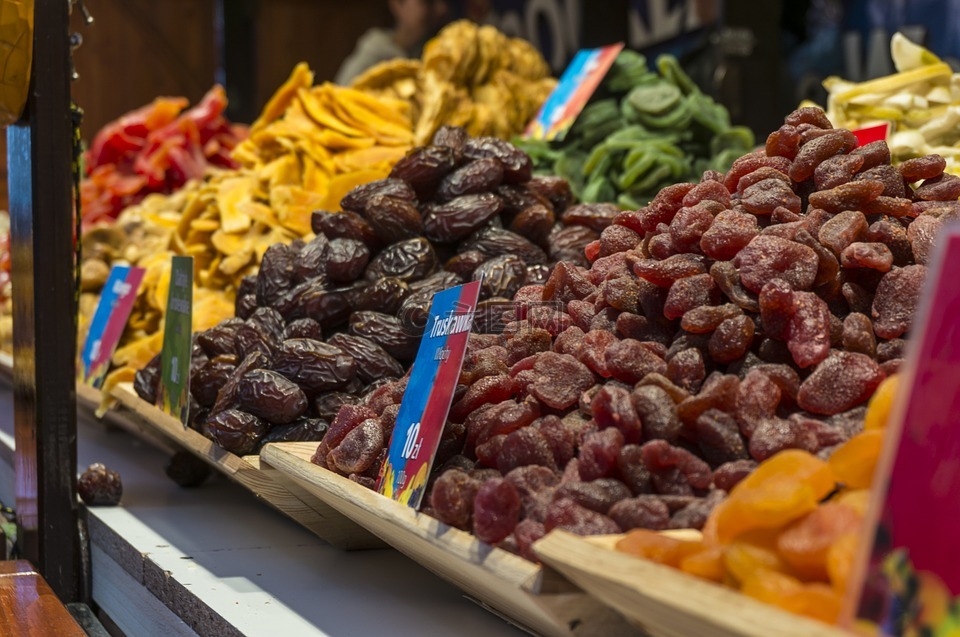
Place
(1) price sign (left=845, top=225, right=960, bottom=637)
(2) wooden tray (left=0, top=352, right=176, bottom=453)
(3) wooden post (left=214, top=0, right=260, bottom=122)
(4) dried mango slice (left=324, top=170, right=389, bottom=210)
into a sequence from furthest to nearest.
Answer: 1. (3) wooden post (left=214, top=0, right=260, bottom=122)
2. (4) dried mango slice (left=324, top=170, right=389, bottom=210)
3. (2) wooden tray (left=0, top=352, right=176, bottom=453)
4. (1) price sign (left=845, top=225, right=960, bottom=637)

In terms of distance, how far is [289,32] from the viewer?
719cm

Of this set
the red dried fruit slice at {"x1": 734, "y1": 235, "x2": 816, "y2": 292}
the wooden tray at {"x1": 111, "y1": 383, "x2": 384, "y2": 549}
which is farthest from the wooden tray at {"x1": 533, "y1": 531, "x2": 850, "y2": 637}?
the wooden tray at {"x1": 111, "y1": 383, "x2": 384, "y2": 549}

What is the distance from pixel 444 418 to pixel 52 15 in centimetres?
106

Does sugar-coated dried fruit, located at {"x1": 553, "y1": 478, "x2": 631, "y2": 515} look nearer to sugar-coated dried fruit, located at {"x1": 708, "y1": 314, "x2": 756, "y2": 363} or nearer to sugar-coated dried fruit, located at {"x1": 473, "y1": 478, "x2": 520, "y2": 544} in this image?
sugar-coated dried fruit, located at {"x1": 473, "y1": 478, "x2": 520, "y2": 544}

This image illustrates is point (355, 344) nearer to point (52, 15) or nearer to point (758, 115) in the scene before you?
point (52, 15)

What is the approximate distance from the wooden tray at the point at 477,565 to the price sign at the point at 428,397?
3 centimetres

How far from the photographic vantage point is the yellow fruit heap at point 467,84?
290 centimetres

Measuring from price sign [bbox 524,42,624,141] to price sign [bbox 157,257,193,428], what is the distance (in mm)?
1183

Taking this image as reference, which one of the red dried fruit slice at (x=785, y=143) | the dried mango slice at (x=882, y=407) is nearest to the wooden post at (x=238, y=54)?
the red dried fruit slice at (x=785, y=143)

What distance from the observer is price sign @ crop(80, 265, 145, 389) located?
2211 millimetres

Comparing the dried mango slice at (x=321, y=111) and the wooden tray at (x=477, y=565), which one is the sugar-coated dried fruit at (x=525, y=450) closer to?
the wooden tray at (x=477, y=565)

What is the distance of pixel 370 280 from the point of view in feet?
5.84

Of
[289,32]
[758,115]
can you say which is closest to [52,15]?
[758,115]

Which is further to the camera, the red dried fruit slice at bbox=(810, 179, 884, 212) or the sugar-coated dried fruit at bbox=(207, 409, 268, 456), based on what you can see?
the sugar-coated dried fruit at bbox=(207, 409, 268, 456)
